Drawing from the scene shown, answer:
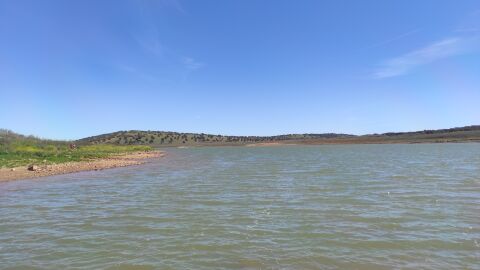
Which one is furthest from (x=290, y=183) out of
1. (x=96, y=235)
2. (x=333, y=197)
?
(x=96, y=235)

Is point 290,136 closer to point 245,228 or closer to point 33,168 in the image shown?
point 33,168

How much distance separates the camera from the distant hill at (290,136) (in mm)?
128750

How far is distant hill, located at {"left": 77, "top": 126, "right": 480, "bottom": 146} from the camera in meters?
129

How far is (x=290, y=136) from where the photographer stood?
19738 cm

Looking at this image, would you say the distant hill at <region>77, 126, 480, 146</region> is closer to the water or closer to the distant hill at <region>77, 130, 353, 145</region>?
the distant hill at <region>77, 130, 353, 145</region>

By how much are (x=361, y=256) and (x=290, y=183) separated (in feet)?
44.5

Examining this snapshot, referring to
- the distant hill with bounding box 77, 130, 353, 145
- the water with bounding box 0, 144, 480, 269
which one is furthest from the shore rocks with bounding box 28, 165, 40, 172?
the distant hill with bounding box 77, 130, 353, 145

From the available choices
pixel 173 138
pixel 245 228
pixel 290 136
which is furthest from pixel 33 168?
pixel 290 136

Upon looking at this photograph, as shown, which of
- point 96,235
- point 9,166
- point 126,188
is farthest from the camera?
point 9,166

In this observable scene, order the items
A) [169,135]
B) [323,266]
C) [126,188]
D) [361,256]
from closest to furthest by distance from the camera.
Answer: [323,266]
[361,256]
[126,188]
[169,135]

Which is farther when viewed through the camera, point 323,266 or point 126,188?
point 126,188

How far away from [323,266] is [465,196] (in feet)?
34.9

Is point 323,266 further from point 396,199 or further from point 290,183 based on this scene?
point 290,183

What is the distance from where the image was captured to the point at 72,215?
45.1 feet
